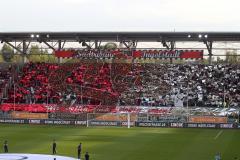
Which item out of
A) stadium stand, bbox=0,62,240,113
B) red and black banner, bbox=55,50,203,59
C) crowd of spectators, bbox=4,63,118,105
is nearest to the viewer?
stadium stand, bbox=0,62,240,113

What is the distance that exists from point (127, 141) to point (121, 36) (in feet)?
113

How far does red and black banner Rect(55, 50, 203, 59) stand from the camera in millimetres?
77938

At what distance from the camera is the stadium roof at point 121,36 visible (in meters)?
76.8

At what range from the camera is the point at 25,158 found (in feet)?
104

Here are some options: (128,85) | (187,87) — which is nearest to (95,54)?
(128,85)

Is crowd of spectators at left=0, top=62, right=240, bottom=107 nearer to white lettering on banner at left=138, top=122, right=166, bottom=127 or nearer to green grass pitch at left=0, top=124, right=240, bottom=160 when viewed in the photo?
white lettering on banner at left=138, top=122, right=166, bottom=127

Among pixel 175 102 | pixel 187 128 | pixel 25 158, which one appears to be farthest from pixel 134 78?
pixel 25 158

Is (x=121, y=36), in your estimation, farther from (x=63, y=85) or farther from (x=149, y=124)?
(x=149, y=124)

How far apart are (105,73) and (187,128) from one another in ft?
77.4

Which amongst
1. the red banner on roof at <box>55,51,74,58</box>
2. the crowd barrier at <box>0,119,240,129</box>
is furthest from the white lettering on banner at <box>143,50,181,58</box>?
the crowd barrier at <box>0,119,240,129</box>

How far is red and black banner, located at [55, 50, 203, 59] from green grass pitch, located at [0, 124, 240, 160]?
21.3 meters

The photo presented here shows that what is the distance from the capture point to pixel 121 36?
263 feet

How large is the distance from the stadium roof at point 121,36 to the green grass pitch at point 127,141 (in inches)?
871

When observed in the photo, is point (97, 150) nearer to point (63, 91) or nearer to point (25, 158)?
point (25, 158)
